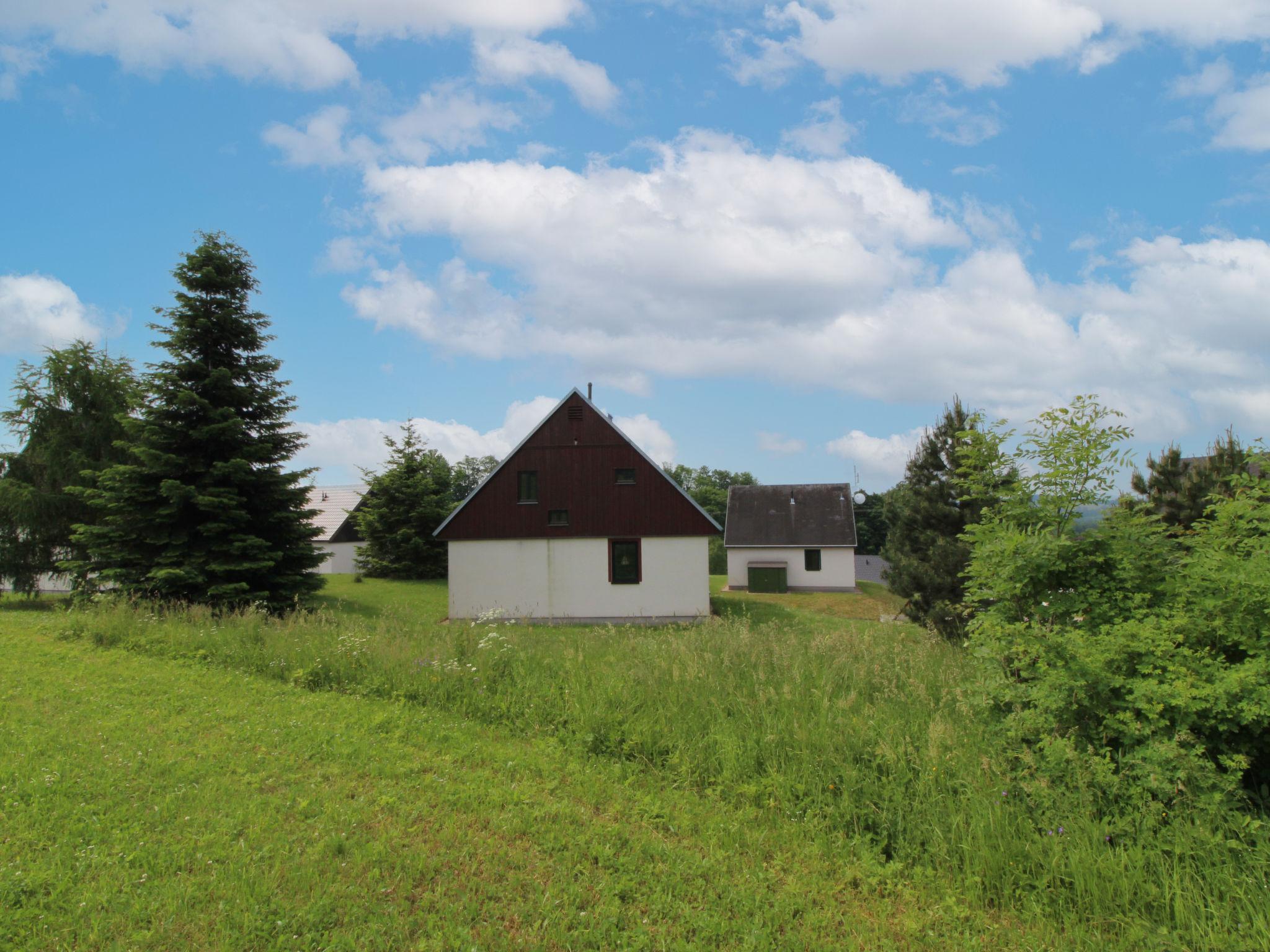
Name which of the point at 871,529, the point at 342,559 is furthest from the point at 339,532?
the point at 871,529

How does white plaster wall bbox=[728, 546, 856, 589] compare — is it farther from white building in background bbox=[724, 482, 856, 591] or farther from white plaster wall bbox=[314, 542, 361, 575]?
white plaster wall bbox=[314, 542, 361, 575]

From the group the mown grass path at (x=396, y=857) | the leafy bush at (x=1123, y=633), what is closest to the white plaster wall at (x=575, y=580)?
the mown grass path at (x=396, y=857)

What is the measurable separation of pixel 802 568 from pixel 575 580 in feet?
69.2

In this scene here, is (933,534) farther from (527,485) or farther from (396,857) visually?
(396,857)

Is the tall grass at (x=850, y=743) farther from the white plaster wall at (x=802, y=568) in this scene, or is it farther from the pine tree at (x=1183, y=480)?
the white plaster wall at (x=802, y=568)

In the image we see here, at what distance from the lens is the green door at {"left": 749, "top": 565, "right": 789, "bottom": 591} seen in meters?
40.3

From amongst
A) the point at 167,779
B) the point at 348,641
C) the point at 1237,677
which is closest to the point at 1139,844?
the point at 1237,677

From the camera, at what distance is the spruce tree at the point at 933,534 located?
61.4ft

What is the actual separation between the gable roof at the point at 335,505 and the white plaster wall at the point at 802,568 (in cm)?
2603

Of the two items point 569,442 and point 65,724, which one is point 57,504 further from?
point 65,724

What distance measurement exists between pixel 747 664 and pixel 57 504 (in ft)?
74.4

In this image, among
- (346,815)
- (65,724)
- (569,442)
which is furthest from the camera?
(569,442)

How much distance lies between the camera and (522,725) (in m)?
7.45

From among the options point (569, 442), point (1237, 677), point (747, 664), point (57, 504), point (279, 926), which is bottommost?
point (279, 926)
